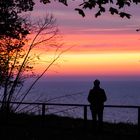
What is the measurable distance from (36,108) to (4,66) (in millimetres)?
2570

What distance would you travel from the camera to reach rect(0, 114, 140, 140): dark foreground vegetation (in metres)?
22.9

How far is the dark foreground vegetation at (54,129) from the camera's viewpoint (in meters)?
22.9

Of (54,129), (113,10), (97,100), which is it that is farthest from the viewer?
(54,129)

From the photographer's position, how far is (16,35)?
2692 centimetres

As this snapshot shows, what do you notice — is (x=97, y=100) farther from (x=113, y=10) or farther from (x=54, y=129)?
(x=113, y=10)

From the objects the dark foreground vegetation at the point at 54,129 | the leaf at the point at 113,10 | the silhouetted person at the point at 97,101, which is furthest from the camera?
the silhouetted person at the point at 97,101

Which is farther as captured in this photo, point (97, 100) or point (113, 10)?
point (97, 100)

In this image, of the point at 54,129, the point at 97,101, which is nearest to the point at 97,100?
the point at 97,101

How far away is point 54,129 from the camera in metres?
25.2

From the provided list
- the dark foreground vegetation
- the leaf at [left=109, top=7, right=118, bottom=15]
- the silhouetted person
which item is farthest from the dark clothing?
the leaf at [left=109, top=7, right=118, bottom=15]

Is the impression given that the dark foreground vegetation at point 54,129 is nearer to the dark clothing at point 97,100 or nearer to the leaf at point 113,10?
the dark clothing at point 97,100

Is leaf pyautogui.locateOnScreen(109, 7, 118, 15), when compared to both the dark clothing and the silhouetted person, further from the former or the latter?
the dark clothing

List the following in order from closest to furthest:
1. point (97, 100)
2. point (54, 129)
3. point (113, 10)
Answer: point (113, 10) → point (97, 100) → point (54, 129)

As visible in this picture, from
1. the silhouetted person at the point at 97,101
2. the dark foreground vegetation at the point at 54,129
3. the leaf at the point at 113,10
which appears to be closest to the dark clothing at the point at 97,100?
the silhouetted person at the point at 97,101
